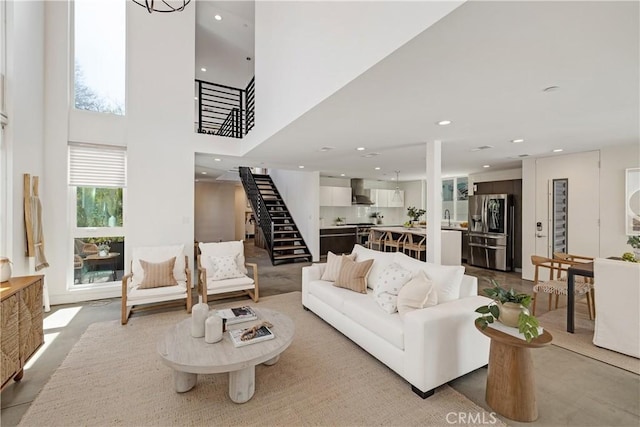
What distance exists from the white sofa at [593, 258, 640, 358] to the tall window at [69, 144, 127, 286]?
6.62 metres

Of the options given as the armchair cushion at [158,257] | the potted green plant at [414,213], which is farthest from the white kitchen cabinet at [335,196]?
the armchair cushion at [158,257]

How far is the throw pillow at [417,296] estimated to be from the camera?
8.30ft

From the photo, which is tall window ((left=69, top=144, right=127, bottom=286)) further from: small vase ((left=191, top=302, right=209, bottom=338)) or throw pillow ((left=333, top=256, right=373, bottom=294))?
throw pillow ((left=333, top=256, right=373, bottom=294))

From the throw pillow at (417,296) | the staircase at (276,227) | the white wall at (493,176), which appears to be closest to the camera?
the throw pillow at (417,296)

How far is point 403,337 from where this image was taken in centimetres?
233

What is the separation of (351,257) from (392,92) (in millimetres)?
2217

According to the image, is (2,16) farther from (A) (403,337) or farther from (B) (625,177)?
(B) (625,177)

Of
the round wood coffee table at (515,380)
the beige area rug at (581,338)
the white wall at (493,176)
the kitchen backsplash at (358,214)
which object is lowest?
the beige area rug at (581,338)

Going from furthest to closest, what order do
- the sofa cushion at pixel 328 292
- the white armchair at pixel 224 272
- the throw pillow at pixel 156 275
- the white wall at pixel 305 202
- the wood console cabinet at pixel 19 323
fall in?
the white wall at pixel 305 202
the white armchair at pixel 224 272
the throw pillow at pixel 156 275
the sofa cushion at pixel 328 292
the wood console cabinet at pixel 19 323

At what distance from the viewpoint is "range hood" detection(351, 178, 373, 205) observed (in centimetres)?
940

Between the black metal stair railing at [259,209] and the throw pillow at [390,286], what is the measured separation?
4.74 metres

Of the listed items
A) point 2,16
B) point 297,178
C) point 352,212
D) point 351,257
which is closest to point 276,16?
point 2,16

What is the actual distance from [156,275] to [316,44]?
3.57 m

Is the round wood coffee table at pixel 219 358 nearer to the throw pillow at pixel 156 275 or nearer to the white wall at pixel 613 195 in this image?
the throw pillow at pixel 156 275
